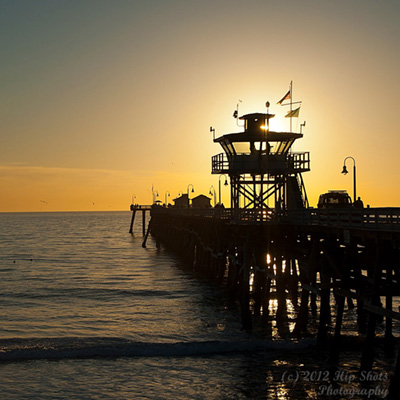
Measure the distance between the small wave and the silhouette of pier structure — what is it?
2.04 metres

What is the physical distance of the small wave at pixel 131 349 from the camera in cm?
2223

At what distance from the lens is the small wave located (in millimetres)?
22234

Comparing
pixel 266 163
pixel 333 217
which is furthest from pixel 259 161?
pixel 333 217

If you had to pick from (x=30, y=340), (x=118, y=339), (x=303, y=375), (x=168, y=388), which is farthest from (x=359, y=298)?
(x=30, y=340)

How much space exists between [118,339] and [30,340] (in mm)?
3963

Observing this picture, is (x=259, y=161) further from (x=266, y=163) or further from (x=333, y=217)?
(x=333, y=217)

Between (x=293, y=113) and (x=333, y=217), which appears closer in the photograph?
(x=333, y=217)

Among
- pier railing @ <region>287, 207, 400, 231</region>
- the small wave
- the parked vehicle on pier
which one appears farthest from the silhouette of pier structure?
the parked vehicle on pier

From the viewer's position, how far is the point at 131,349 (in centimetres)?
2297

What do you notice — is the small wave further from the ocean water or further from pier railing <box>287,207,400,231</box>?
pier railing <box>287,207,400,231</box>

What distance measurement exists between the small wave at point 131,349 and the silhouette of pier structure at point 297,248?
2042 millimetres

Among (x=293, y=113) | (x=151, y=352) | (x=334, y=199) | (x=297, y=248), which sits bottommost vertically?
(x=151, y=352)

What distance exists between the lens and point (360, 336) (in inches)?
906

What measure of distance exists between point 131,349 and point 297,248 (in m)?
8.94
